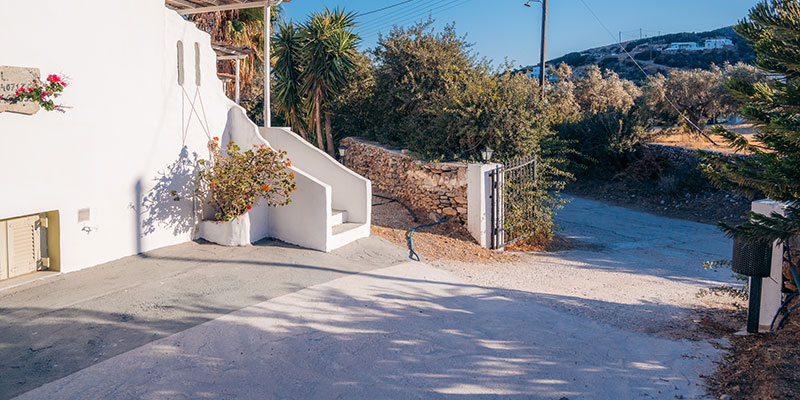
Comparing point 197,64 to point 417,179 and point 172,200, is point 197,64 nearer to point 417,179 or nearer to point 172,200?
point 172,200

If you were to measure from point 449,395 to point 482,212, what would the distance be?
20.5ft

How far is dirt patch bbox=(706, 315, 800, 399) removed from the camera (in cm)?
388

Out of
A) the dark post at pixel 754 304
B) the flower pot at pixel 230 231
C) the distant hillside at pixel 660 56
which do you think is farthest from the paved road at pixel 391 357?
the distant hillside at pixel 660 56

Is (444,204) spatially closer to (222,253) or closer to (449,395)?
(222,253)

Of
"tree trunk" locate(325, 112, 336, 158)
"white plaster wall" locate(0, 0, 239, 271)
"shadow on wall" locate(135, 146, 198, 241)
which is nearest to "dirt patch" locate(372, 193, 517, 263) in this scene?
"shadow on wall" locate(135, 146, 198, 241)

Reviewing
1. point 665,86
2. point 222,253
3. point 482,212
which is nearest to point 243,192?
point 222,253

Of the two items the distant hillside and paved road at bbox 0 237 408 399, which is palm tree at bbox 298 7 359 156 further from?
the distant hillside

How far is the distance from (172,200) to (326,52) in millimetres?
8392

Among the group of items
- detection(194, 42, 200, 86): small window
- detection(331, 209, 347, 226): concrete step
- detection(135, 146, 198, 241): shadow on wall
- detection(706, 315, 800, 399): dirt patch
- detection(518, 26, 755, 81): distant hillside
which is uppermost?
detection(518, 26, 755, 81): distant hillside

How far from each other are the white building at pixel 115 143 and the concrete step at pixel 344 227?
1.3 inches

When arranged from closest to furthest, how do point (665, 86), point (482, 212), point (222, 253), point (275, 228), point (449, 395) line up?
point (449, 395) < point (222, 253) < point (275, 228) < point (482, 212) < point (665, 86)

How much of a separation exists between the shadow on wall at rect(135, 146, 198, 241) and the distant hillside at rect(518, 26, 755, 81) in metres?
31.0

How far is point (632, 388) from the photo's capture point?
4.37m

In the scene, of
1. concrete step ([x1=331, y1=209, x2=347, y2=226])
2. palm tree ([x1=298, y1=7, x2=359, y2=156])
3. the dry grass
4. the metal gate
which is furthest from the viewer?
the dry grass
